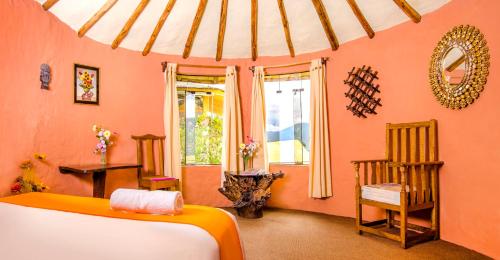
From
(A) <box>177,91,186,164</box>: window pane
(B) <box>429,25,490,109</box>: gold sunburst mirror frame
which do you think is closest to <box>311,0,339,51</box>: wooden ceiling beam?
(B) <box>429,25,490,109</box>: gold sunburst mirror frame

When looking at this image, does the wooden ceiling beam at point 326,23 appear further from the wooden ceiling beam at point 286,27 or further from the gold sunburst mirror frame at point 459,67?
the gold sunburst mirror frame at point 459,67

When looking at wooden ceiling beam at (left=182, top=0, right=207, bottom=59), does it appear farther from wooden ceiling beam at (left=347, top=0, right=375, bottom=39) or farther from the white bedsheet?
the white bedsheet

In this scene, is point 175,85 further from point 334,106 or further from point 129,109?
point 334,106

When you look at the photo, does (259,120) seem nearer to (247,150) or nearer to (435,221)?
(247,150)

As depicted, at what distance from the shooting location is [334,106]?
4.63 meters

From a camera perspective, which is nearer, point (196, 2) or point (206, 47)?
point (196, 2)

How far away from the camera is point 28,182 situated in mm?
3443

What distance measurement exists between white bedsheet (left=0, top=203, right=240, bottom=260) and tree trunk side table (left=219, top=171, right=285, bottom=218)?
2879mm

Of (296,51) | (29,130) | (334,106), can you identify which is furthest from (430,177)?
(29,130)

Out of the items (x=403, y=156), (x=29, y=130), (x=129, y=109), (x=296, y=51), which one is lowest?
(x=403, y=156)

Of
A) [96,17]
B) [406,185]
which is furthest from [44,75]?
[406,185]

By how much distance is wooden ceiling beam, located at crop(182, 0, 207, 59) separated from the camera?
426cm

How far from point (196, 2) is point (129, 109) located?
170 centimetres

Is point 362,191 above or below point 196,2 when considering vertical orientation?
below
